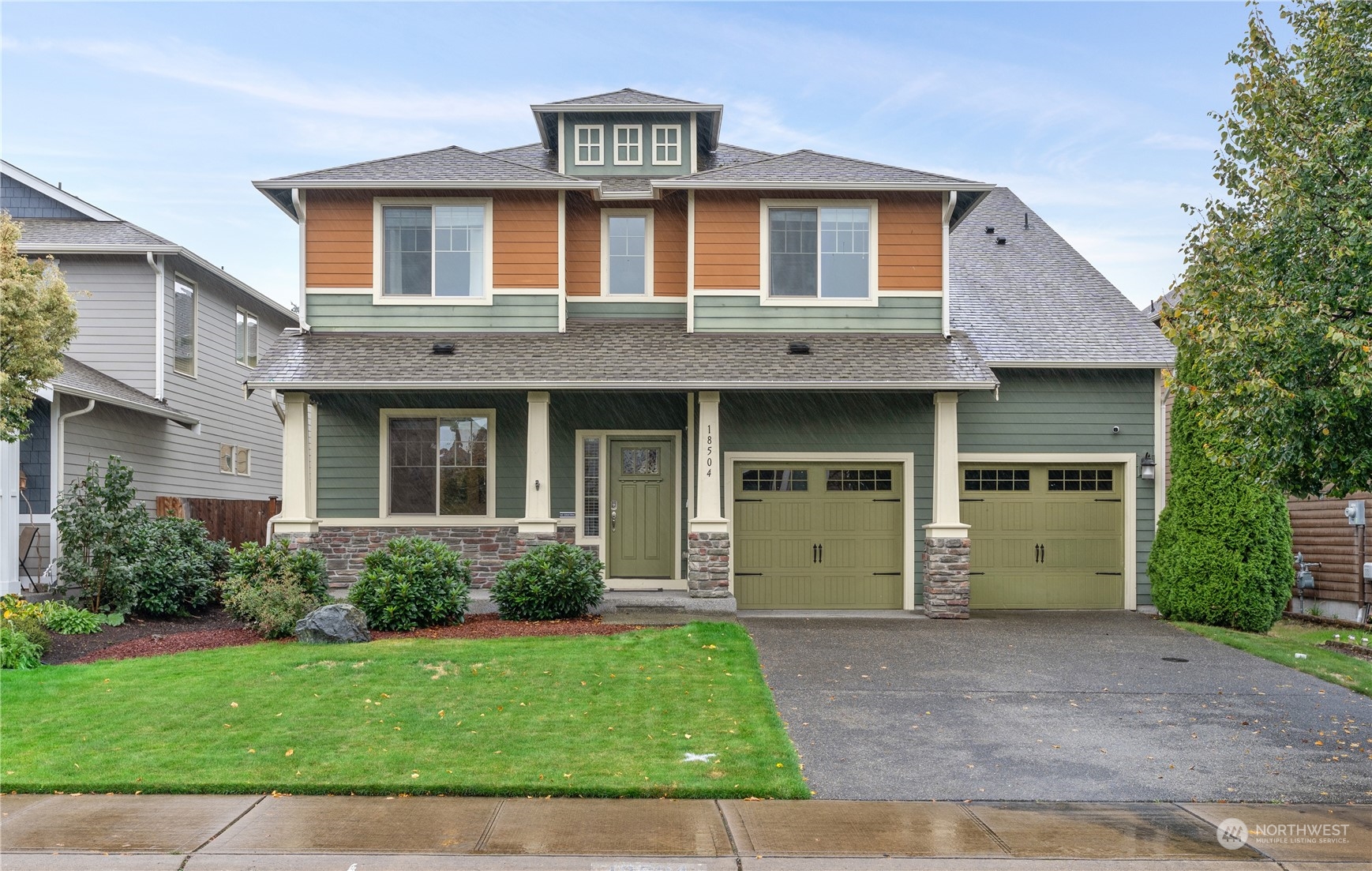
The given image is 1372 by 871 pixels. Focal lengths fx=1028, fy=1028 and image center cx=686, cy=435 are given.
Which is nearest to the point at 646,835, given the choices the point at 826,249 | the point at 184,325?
the point at 826,249

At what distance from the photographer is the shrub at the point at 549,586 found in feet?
39.7

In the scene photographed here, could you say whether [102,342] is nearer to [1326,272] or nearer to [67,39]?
[67,39]

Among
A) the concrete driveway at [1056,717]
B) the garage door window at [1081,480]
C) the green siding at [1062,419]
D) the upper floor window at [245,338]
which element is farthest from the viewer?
the upper floor window at [245,338]

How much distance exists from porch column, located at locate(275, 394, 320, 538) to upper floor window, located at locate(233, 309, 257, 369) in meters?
7.03

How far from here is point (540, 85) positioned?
16766 mm

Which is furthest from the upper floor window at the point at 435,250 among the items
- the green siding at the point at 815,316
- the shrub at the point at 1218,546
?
the shrub at the point at 1218,546

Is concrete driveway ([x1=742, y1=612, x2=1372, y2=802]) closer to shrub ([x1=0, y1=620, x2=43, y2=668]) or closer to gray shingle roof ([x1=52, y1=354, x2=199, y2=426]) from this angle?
shrub ([x1=0, y1=620, x2=43, y2=668])

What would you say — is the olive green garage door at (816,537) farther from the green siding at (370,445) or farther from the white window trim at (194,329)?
the white window trim at (194,329)

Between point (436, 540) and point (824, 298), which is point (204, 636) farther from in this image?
point (824, 298)

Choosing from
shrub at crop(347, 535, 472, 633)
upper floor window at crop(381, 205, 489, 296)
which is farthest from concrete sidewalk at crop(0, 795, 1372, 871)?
upper floor window at crop(381, 205, 489, 296)

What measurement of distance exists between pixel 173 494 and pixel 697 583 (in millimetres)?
9737

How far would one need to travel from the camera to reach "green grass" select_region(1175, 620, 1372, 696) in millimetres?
10148

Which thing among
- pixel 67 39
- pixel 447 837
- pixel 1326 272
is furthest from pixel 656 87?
pixel 447 837

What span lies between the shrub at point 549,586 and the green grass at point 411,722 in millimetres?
1433
